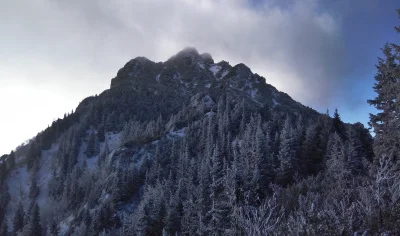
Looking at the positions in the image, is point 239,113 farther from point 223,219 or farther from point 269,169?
point 223,219

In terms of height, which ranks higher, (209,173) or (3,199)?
(209,173)

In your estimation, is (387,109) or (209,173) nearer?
(387,109)

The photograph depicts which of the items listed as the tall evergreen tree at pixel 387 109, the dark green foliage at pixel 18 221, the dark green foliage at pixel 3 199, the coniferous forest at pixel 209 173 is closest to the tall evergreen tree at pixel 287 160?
the coniferous forest at pixel 209 173

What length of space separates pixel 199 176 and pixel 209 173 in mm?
10744

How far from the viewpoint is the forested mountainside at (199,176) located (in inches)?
717

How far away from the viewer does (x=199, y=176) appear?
6288 centimetres

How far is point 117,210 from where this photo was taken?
236 ft

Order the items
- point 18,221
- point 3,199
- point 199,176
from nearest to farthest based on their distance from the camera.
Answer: point 199,176, point 18,221, point 3,199

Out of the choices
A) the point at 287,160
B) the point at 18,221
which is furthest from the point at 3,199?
the point at 287,160

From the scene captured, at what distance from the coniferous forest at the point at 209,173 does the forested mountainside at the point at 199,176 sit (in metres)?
0.22

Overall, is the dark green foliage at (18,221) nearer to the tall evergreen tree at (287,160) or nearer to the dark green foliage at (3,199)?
the dark green foliage at (3,199)

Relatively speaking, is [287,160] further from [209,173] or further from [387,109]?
[387,109]

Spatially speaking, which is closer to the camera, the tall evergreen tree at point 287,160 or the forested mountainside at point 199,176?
the forested mountainside at point 199,176

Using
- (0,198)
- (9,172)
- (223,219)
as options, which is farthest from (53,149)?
(223,219)
